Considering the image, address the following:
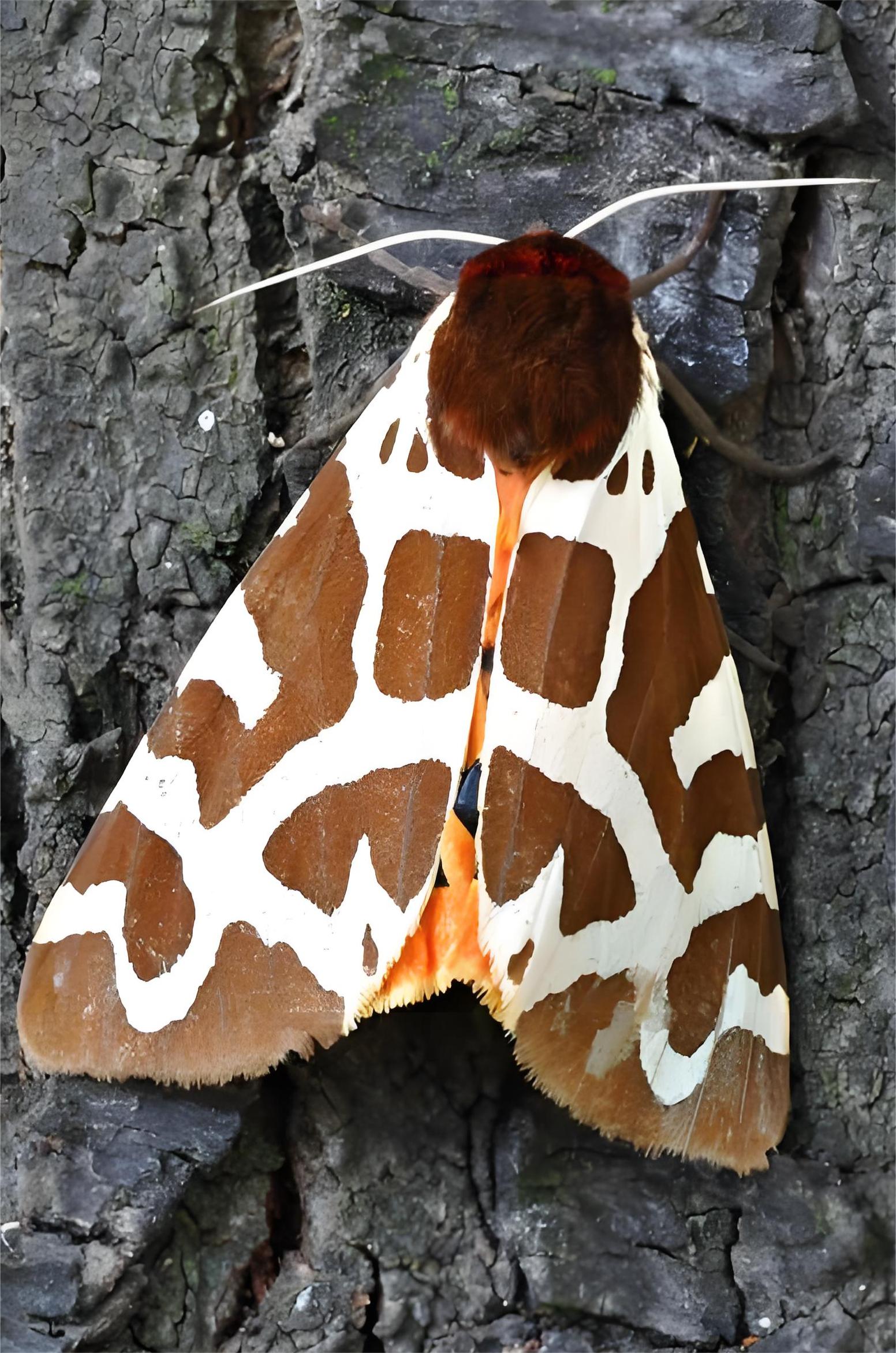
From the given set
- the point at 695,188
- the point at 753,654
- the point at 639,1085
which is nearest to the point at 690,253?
the point at 695,188

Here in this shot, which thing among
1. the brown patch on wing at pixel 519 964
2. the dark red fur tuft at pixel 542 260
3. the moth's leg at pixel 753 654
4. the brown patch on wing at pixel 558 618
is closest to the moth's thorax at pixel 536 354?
the dark red fur tuft at pixel 542 260

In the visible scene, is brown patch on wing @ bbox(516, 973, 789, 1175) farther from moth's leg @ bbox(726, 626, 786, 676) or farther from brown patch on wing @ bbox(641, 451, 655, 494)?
brown patch on wing @ bbox(641, 451, 655, 494)

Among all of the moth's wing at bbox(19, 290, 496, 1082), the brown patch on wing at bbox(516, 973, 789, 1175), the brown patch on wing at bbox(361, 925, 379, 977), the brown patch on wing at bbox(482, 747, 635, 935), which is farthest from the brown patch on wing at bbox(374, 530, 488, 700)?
the brown patch on wing at bbox(516, 973, 789, 1175)

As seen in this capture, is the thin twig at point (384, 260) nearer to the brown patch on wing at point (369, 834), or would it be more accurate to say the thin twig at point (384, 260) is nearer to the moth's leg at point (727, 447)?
the moth's leg at point (727, 447)

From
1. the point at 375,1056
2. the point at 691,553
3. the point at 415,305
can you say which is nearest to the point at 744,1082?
the point at 375,1056

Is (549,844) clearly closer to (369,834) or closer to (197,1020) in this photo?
(369,834)

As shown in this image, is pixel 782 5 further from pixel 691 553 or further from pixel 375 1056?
pixel 375 1056
